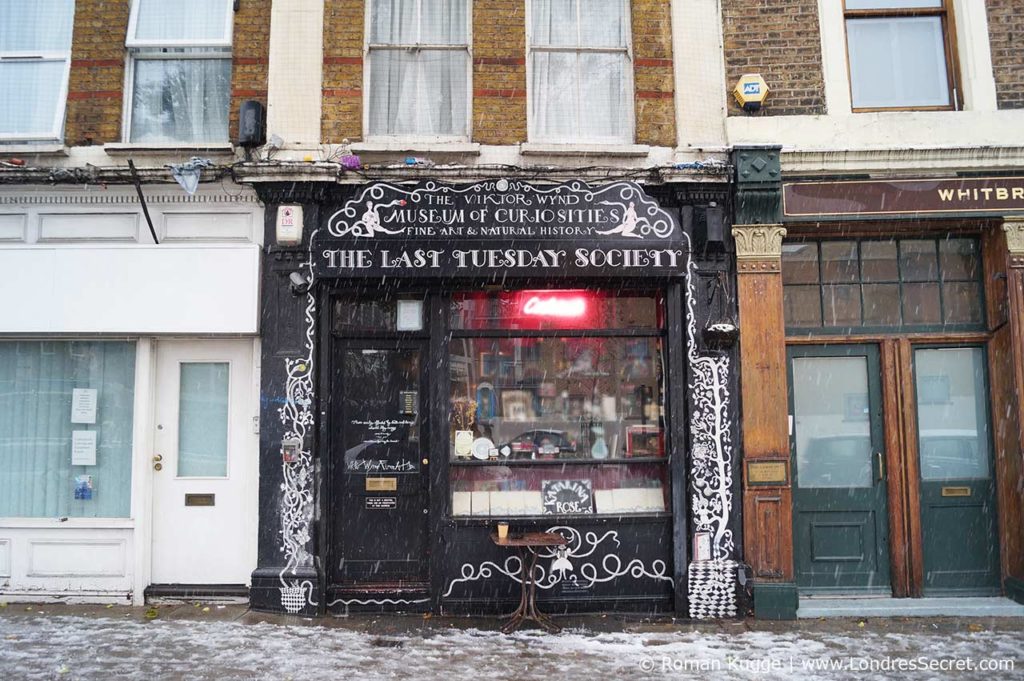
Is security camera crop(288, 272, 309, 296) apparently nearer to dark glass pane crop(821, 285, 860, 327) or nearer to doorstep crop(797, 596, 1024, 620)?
dark glass pane crop(821, 285, 860, 327)

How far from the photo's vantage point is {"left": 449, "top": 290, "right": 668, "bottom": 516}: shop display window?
7699 mm

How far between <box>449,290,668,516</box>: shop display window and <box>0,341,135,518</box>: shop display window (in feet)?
10.3

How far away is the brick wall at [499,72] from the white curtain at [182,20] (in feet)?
3.67

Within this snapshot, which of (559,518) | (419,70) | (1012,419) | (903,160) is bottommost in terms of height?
(559,518)

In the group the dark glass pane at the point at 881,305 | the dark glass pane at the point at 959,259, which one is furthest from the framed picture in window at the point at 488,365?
the dark glass pane at the point at 959,259

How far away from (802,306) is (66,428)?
23.5 ft

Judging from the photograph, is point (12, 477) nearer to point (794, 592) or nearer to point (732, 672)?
point (732, 672)

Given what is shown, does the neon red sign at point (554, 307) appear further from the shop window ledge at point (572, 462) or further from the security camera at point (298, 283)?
the security camera at point (298, 283)

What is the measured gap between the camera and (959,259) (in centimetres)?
803

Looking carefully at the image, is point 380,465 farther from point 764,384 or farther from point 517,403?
point 764,384

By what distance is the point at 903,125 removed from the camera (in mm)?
7727

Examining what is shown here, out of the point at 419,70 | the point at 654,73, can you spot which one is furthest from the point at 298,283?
the point at 654,73

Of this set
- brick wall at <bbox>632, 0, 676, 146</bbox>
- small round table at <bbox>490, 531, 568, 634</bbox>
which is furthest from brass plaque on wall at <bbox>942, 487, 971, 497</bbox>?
brick wall at <bbox>632, 0, 676, 146</bbox>

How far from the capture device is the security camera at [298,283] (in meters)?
7.47
